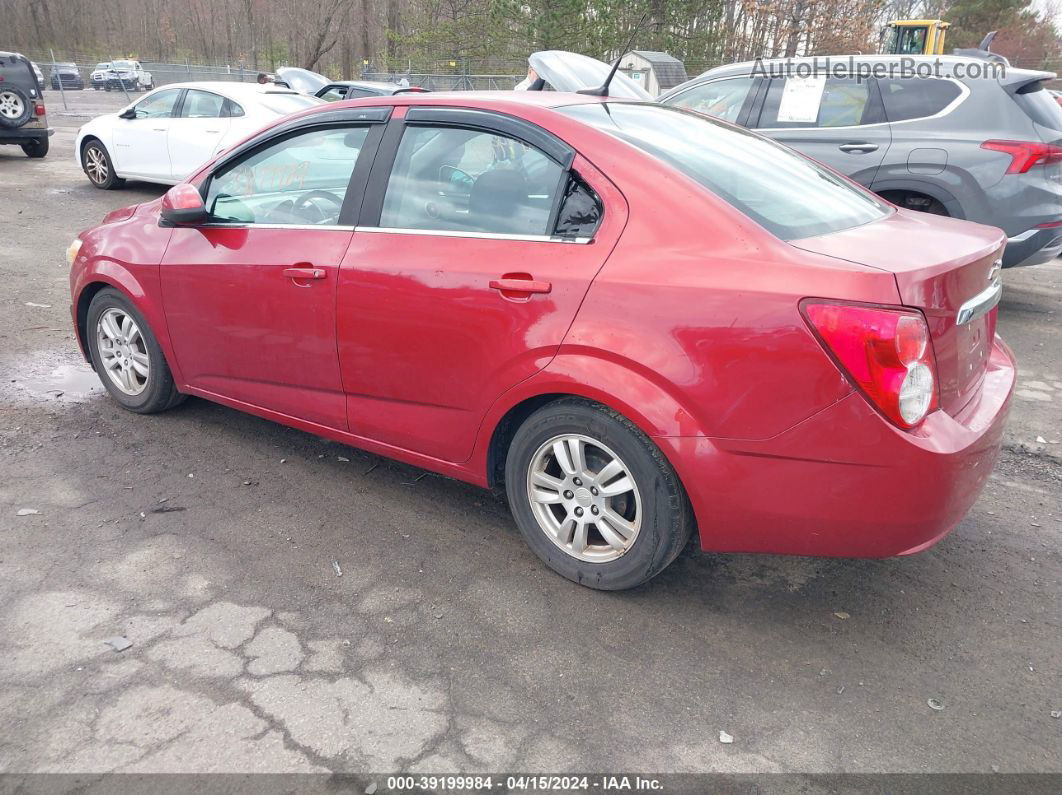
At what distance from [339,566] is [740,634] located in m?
1.49

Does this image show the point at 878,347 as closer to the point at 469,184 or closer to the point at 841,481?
the point at 841,481

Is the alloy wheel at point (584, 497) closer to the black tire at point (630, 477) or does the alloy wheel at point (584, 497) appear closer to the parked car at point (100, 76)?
the black tire at point (630, 477)

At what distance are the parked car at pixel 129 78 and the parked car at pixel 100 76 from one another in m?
0.07

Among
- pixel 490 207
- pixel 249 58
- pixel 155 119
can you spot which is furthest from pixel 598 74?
pixel 249 58

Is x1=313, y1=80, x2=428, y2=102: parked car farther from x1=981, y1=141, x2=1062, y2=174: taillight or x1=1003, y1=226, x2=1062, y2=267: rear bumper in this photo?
x1=1003, y1=226, x2=1062, y2=267: rear bumper

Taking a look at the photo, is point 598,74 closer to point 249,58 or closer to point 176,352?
point 176,352

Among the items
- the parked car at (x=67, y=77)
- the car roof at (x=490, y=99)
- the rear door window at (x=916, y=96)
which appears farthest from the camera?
the parked car at (x=67, y=77)

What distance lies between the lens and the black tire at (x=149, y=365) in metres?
4.26

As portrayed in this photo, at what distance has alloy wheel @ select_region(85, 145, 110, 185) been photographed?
11.9m

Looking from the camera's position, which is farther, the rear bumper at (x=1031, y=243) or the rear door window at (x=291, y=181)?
the rear bumper at (x=1031, y=243)

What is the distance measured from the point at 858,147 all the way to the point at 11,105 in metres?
13.1

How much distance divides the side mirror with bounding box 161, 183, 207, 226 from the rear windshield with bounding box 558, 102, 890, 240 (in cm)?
179

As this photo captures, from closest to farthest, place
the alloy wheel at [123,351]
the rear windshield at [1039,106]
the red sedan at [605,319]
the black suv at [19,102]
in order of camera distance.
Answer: the red sedan at [605,319] → the alloy wheel at [123,351] → the rear windshield at [1039,106] → the black suv at [19,102]

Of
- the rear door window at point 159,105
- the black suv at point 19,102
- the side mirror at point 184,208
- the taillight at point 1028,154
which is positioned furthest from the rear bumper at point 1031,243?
the black suv at point 19,102
